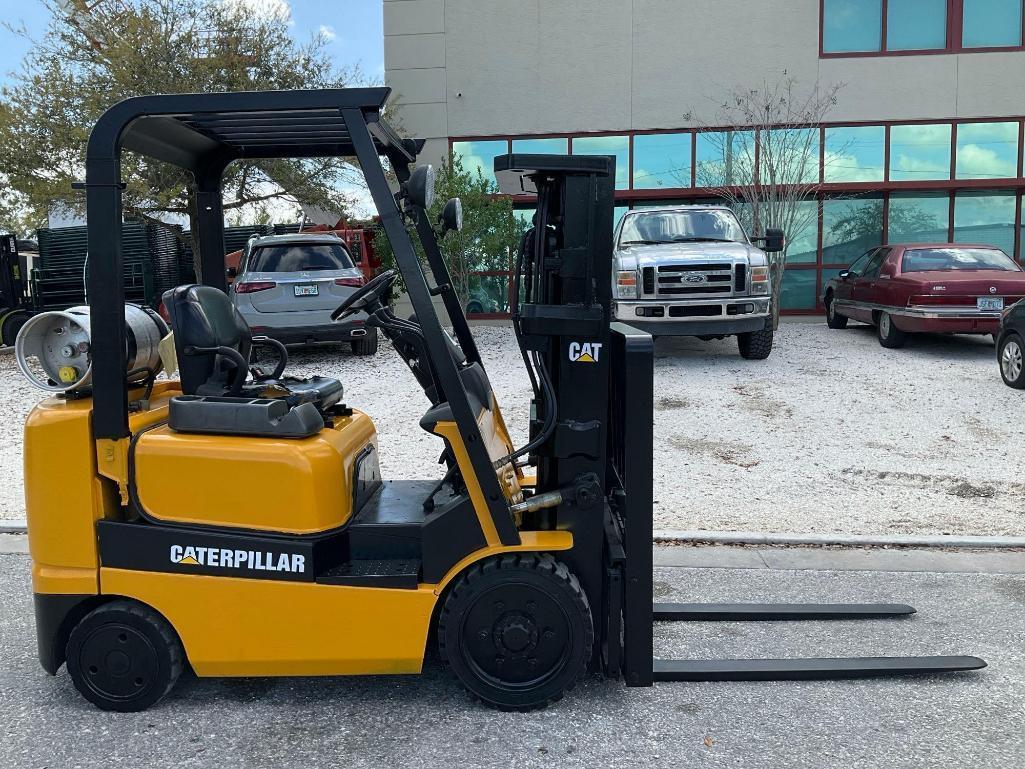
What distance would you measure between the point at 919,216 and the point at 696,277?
9134 millimetres

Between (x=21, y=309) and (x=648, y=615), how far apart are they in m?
17.1

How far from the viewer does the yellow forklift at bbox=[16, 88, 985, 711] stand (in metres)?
3.46

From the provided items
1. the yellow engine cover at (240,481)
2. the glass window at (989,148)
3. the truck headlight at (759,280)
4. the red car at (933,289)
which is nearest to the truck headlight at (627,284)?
the truck headlight at (759,280)

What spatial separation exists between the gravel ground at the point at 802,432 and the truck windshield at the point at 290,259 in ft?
4.62

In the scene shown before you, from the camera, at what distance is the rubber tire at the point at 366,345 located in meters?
12.9

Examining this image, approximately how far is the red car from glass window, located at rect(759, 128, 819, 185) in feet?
7.48

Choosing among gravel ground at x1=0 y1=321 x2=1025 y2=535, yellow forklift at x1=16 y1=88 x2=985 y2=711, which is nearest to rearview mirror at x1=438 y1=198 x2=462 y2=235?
yellow forklift at x1=16 y1=88 x2=985 y2=711

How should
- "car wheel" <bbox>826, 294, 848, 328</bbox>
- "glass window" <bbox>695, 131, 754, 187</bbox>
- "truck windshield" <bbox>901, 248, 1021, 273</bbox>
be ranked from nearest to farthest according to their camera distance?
"truck windshield" <bbox>901, 248, 1021, 273</bbox> → "car wheel" <bbox>826, 294, 848, 328</bbox> → "glass window" <bbox>695, 131, 754, 187</bbox>

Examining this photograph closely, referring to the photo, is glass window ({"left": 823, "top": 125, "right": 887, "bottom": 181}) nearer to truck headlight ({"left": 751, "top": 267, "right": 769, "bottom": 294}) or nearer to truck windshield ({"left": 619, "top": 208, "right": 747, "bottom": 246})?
truck windshield ({"left": 619, "top": 208, "right": 747, "bottom": 246})

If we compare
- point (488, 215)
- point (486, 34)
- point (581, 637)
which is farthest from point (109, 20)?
point (581, 637)

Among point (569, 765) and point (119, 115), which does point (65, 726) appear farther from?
point (119, 115)

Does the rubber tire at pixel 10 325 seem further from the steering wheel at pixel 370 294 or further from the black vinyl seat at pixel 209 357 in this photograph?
the steering wheel at pixel 370 294

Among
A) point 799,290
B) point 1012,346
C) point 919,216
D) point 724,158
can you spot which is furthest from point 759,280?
point 919,216

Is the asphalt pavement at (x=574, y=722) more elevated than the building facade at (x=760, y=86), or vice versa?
the building facade at (x=760, y=86)
